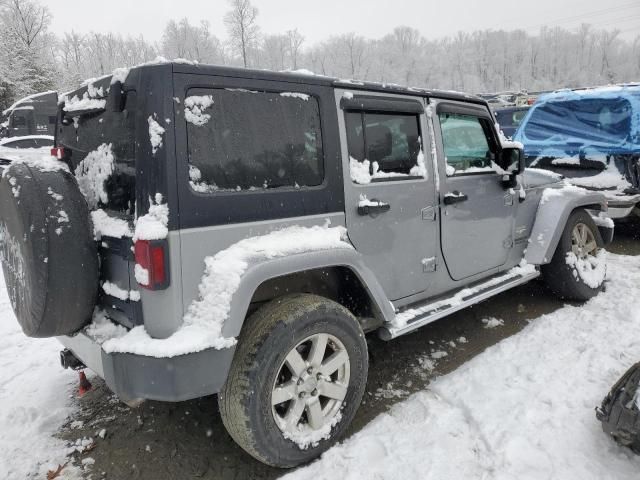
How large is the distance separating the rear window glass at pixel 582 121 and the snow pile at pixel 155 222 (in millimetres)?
6766

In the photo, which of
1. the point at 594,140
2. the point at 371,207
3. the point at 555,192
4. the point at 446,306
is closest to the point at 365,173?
the point at 371,207

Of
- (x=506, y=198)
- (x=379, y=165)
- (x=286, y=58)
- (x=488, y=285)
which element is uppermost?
(x=286, y=58)

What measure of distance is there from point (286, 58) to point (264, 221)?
87.7 meters

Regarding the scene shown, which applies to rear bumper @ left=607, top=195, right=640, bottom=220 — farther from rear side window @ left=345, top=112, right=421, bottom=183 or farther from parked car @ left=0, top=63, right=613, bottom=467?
rear side window @ left=345, top=112, right=421, bottom=183

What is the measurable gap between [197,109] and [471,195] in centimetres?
225

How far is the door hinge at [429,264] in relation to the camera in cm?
321

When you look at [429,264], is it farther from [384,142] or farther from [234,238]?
[234,238]

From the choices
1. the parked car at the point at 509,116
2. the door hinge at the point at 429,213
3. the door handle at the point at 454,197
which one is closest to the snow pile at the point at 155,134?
the door hinge at the point at 429,213

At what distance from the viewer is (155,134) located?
2.00m

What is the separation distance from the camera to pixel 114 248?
7.26ft

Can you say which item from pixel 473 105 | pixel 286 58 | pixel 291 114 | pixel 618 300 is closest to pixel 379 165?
pixel 291 114

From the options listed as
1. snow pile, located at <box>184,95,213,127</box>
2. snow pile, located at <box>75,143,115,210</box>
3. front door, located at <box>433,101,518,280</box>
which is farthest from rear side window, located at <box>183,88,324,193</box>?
front door, located at <box>433,101,518,280</box>

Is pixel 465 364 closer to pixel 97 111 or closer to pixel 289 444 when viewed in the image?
pixel 289 444

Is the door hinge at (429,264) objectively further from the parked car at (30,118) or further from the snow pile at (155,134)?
the parked car at (30,118)
